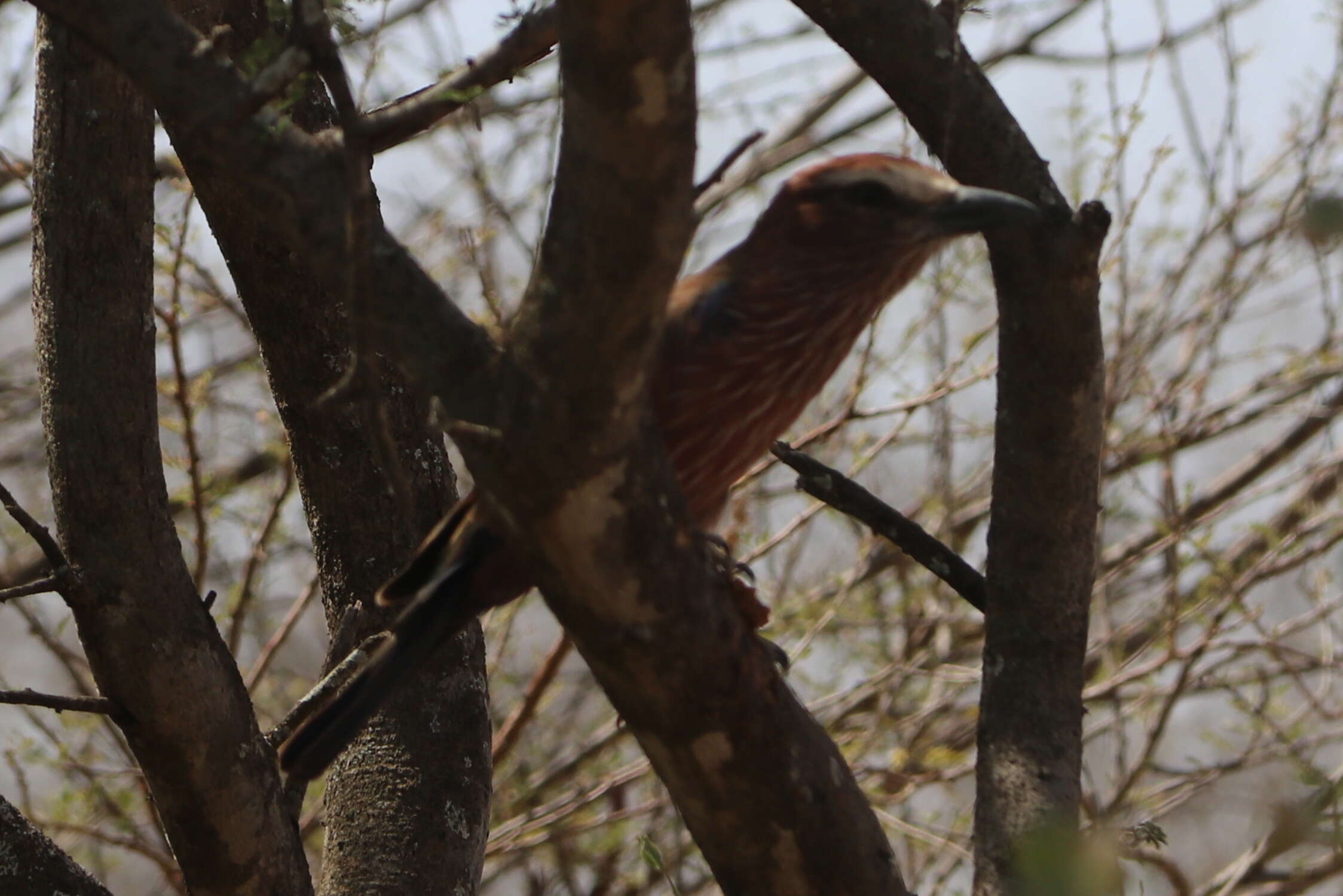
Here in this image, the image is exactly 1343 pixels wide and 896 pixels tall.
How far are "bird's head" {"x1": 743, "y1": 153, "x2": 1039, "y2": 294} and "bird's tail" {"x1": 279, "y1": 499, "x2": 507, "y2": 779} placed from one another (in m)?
0.87

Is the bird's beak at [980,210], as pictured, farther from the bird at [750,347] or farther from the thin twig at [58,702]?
the thin twig at [58,702]

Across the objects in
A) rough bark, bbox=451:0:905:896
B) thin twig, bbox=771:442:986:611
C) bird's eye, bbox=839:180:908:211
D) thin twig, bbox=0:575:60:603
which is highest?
bird's eye, bbox=839:180:908:211

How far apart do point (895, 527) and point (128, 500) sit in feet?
4.81

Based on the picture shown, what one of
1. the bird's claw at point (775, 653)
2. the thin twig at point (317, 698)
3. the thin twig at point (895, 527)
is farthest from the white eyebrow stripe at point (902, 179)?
the thin twig at point (317, 698)

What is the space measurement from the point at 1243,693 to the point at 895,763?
5.42 feet

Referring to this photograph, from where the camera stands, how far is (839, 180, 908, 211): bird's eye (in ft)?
9.43

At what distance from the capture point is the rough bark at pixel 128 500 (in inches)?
105

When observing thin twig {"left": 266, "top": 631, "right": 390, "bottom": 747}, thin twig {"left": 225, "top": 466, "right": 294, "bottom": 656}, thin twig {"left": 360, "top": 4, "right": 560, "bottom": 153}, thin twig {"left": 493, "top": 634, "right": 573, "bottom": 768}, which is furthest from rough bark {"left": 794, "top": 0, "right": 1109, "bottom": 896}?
thin twig {"left": 225, "top": 466, "right": 294, "bottom": 656}

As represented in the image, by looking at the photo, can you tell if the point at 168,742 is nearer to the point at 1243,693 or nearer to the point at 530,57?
the point at 530,57

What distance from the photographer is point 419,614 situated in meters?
2.60

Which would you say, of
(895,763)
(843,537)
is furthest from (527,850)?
(843,537)

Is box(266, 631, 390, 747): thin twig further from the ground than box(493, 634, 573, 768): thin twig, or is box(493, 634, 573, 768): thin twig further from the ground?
box(493, 634, 573, 768): thin twig

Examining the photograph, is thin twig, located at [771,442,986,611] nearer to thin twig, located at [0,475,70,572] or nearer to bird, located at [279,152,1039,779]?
bird, located at [279,152,1039,779]

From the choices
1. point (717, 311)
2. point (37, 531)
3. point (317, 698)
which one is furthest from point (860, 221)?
point (37, 531)
